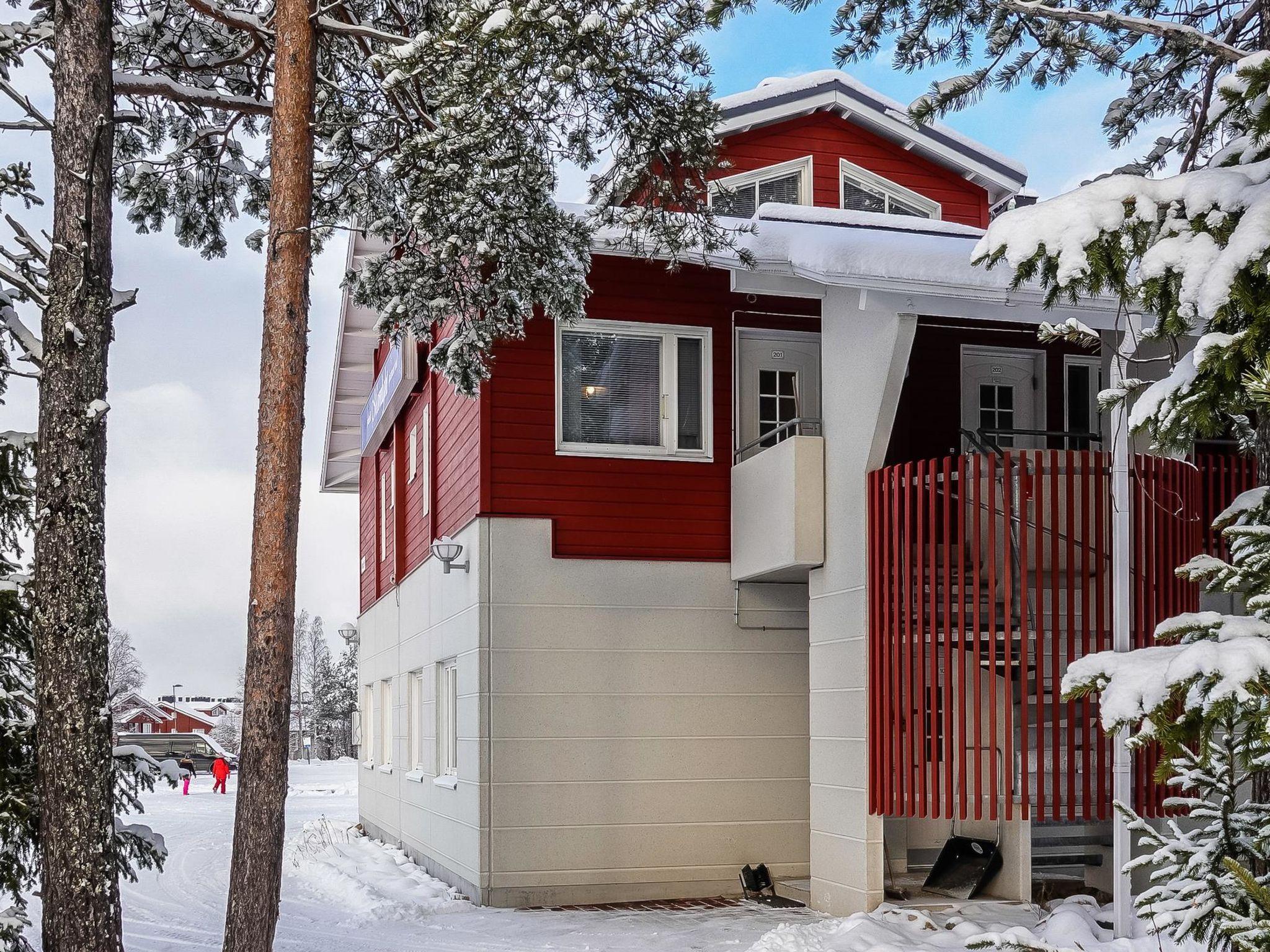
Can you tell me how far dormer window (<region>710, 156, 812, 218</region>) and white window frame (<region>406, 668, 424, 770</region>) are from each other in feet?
21.4

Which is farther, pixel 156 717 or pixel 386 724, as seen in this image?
pixel 156 717

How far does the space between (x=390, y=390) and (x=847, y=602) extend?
746 centimetres

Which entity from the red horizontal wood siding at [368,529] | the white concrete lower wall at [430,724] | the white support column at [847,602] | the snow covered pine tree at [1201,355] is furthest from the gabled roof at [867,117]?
the snow covered pine tree at [1201,355]

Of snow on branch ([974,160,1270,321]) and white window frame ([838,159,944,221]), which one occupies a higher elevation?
white window frame ([838,159,944,221])

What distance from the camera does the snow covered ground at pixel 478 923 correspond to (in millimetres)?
9086

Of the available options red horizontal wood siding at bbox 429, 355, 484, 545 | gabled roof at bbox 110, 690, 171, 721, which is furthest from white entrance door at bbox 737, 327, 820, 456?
gabled roof at bbox 110, 690, 171, 721

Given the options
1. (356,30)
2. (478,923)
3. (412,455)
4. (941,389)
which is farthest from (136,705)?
(356,30)

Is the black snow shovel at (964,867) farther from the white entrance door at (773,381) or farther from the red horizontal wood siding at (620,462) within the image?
the white entrance door at (773,381)

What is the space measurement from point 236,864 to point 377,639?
38.6ft

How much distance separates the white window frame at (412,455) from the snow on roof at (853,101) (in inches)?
210

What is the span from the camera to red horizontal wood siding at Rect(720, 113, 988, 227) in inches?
623

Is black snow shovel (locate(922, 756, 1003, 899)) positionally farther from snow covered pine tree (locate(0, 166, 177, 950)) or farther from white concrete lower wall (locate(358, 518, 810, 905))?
snow covered pine tree (locate(0, 166, 177, 950))

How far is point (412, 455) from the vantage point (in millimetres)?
17109

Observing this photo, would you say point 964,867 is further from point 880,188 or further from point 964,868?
point 880,188
